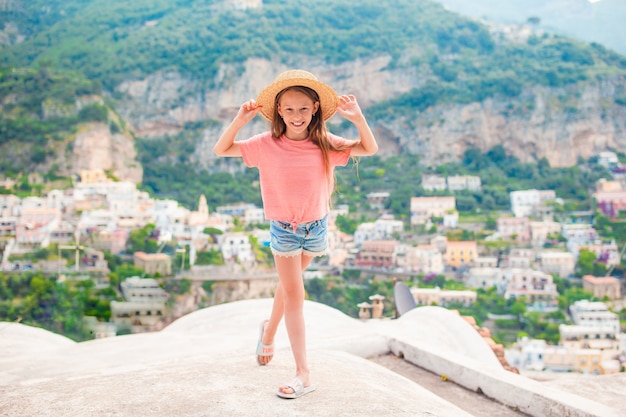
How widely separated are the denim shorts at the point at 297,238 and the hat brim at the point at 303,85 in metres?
0.37

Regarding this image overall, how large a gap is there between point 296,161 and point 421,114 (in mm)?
50177

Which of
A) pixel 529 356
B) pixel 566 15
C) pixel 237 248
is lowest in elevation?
pixel 529 356

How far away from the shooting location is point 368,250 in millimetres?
31781

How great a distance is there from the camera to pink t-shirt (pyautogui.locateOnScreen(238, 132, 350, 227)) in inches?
77.5

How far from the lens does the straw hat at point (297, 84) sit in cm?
194

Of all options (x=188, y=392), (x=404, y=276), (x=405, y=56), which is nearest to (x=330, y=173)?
(x=188, y=392)

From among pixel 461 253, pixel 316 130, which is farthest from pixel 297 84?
pixel 461 253

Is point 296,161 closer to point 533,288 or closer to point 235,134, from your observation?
point 235,134

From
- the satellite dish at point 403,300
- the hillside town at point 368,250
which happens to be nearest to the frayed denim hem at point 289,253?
the satellite dish at point 403,300

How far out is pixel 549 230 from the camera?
34.9 meters

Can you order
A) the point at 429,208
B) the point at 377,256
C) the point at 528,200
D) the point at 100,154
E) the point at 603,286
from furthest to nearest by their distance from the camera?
the point at 100,154 < the point at 528,200 < the point at 429,208 < the point at 377,256 < the point at 603,286

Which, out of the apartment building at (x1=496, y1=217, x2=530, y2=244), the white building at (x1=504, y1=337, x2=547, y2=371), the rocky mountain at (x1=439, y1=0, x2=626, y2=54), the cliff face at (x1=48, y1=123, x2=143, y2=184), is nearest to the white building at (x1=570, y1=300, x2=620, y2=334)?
the white building at (x1=504, y1=337, x2=547, y2=371)

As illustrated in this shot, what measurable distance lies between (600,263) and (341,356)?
31.3m

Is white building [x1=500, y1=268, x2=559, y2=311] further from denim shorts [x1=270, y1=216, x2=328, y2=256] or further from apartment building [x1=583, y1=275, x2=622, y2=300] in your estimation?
denim shorts [x1=270, y1=216, x2=328, y2=256]
